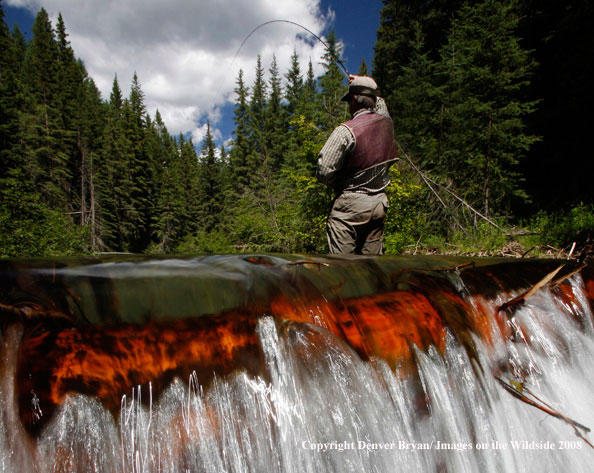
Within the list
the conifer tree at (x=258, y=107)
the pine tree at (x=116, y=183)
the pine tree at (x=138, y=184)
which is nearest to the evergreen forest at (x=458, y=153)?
the pine tree at (x=116, y=183)

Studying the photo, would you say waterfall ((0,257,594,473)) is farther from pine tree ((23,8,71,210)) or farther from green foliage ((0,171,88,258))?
pine tree ((23,8,71,210))

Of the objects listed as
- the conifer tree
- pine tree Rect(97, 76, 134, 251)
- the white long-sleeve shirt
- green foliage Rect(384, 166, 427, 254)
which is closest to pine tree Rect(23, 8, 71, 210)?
pine tree Rect(97, 76, 134, 251)

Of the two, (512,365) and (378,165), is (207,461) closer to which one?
(512,365)

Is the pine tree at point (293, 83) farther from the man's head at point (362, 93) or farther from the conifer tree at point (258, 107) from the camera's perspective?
the man's head at point (362, 93)

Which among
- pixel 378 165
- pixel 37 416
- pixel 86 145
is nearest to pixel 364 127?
pixel 378 165

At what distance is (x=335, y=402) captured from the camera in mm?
1543

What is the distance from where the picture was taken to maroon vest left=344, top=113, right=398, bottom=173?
9.68ft

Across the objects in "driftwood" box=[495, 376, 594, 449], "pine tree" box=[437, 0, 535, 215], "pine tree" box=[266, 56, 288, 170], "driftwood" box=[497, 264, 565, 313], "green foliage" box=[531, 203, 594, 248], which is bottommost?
"driftwood" box=[495, 376, 594, 449]

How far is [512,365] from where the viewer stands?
2016 millimetres

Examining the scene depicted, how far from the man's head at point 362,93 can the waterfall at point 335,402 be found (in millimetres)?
1831

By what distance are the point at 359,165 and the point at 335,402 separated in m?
2.20

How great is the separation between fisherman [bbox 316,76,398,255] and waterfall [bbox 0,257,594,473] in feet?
3.42

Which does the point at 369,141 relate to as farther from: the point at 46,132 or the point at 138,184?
the point at 138,184

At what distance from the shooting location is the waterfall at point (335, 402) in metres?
1.22
